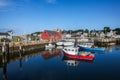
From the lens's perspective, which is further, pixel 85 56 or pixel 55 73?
pixel 85 56

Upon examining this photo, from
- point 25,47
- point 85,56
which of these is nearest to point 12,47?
point 25,47

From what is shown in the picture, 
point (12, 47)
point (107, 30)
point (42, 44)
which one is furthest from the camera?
point (107, 30)

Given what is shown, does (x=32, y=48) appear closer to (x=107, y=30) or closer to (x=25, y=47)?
(x=25, y=47)

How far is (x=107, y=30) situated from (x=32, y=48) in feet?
466

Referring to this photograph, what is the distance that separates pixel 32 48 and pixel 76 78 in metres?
39.3

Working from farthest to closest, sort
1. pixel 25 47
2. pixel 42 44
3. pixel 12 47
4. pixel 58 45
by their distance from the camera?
pixel 58 45
pixel 42 44
pixel 25 47
pixel 12 47

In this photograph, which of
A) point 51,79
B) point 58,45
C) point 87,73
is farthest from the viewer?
point 58,45

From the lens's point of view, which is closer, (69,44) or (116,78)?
(116,78)

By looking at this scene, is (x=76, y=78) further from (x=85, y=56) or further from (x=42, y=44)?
(x=42, y=44)

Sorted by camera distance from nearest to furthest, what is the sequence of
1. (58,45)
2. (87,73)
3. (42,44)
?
1. (87,73)
2. (42,44)
3. (58,45)

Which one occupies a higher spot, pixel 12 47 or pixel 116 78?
pixel 12 47

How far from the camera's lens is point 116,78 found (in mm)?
26750

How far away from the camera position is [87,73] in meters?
29.8

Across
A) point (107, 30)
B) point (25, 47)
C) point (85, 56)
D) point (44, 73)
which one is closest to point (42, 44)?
point (25, 47)
